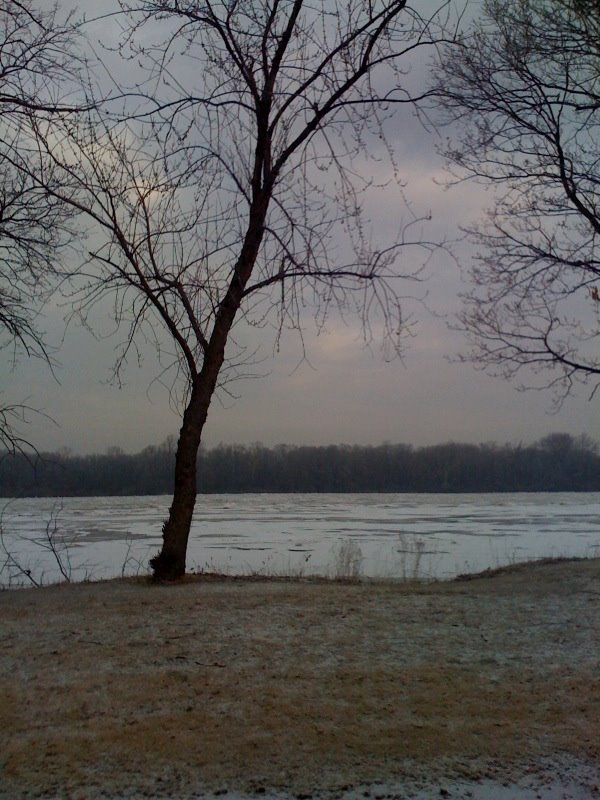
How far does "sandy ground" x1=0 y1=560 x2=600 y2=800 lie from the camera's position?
12.1ft

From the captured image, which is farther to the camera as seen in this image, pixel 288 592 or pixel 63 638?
pixel 288 592

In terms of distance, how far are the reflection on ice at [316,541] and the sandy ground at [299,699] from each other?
504cm

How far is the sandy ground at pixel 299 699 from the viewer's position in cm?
369

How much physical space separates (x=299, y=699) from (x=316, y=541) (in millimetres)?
17467

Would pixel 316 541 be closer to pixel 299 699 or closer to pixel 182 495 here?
pixel 182 495

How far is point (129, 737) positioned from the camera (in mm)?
4098

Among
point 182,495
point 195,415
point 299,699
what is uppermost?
point 195,415

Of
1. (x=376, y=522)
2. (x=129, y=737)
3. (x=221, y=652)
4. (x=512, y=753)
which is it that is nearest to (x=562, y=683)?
(x=512, y=753)

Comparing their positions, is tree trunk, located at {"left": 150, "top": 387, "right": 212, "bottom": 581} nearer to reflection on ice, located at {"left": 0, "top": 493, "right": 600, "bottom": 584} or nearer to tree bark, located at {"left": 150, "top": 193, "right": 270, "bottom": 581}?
tree bark, located at {"left": 150, "top": 193, "right": 270, "bottom": 581}

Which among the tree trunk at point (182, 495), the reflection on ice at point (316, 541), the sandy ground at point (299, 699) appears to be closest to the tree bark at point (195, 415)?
the tree trunk at point (182, 495)

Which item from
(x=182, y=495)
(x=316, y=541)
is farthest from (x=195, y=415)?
(x=316, y=541)

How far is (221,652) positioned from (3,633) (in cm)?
188

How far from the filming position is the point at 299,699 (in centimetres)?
467

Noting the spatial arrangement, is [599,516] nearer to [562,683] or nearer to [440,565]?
[440,565]
